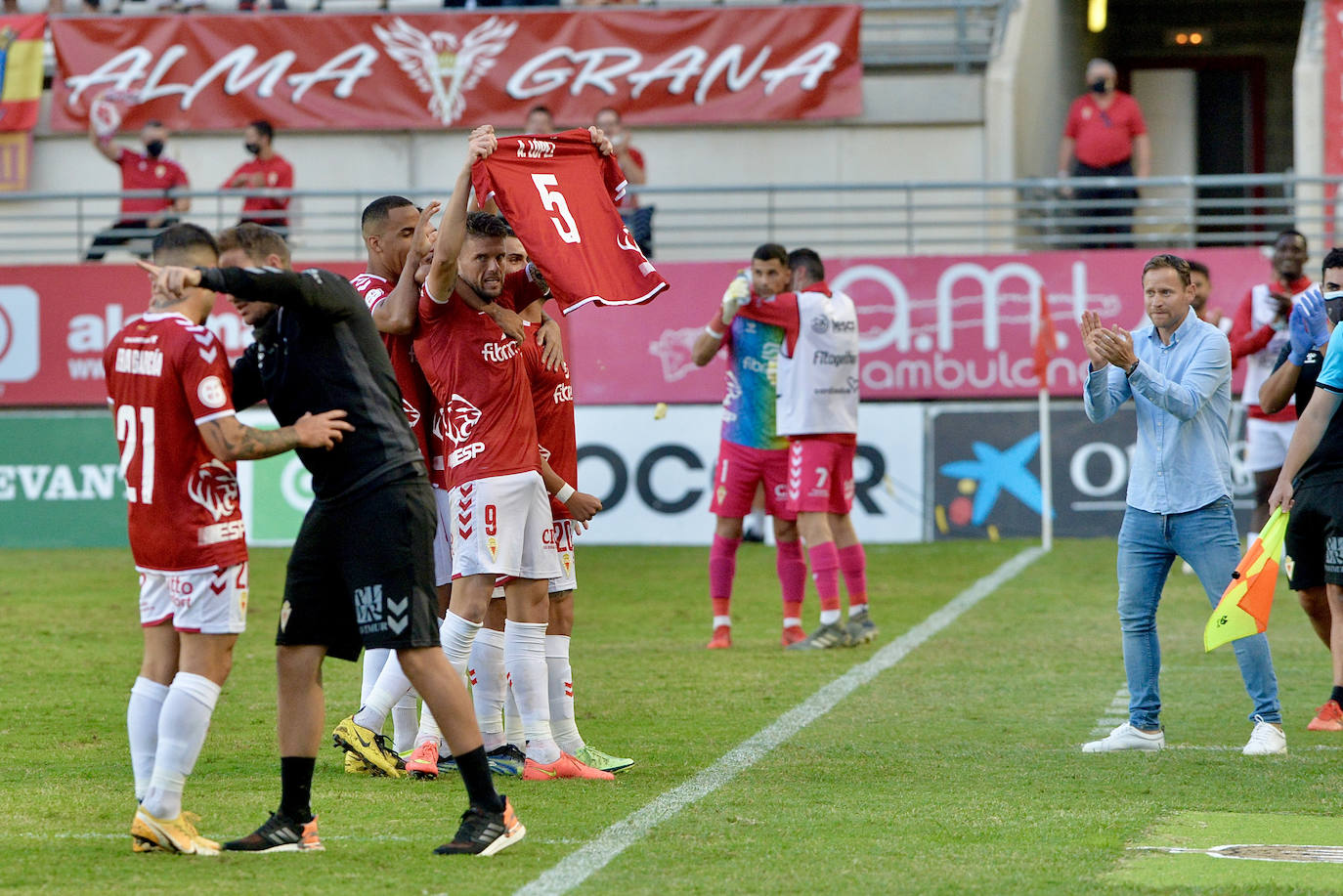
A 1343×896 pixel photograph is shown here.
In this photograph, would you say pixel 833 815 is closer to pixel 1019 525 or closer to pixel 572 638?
pixel 572 638

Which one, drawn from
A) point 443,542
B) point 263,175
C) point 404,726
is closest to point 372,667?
point 404,726

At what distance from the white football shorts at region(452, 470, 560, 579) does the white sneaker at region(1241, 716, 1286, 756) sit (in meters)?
2.96

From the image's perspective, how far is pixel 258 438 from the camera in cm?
509

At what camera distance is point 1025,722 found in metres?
7.96

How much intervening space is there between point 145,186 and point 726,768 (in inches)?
614

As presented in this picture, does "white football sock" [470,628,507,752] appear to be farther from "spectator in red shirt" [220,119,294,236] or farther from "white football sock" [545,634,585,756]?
"spectator in red shirt" [220,119,294,236]

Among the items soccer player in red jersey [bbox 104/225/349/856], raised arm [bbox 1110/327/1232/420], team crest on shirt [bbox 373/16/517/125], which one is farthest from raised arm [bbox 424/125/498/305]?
team crest on shirt [bbox 373/16/517/125]

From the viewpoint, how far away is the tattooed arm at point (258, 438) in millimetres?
5062

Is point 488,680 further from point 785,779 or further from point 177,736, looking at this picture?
point 177,736

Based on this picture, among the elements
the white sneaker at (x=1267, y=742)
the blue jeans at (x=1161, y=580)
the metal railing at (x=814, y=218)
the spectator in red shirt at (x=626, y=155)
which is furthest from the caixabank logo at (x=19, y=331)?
the white sneaker at (x=1267, y=742)

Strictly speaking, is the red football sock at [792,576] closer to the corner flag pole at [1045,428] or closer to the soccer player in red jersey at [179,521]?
the corner flag pole at [1045,428]

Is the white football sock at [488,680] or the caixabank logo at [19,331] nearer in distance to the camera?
the white football sock at [488,680]

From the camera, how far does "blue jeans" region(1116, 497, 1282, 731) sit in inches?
285

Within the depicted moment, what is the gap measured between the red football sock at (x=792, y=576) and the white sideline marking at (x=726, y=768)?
0.63 m
